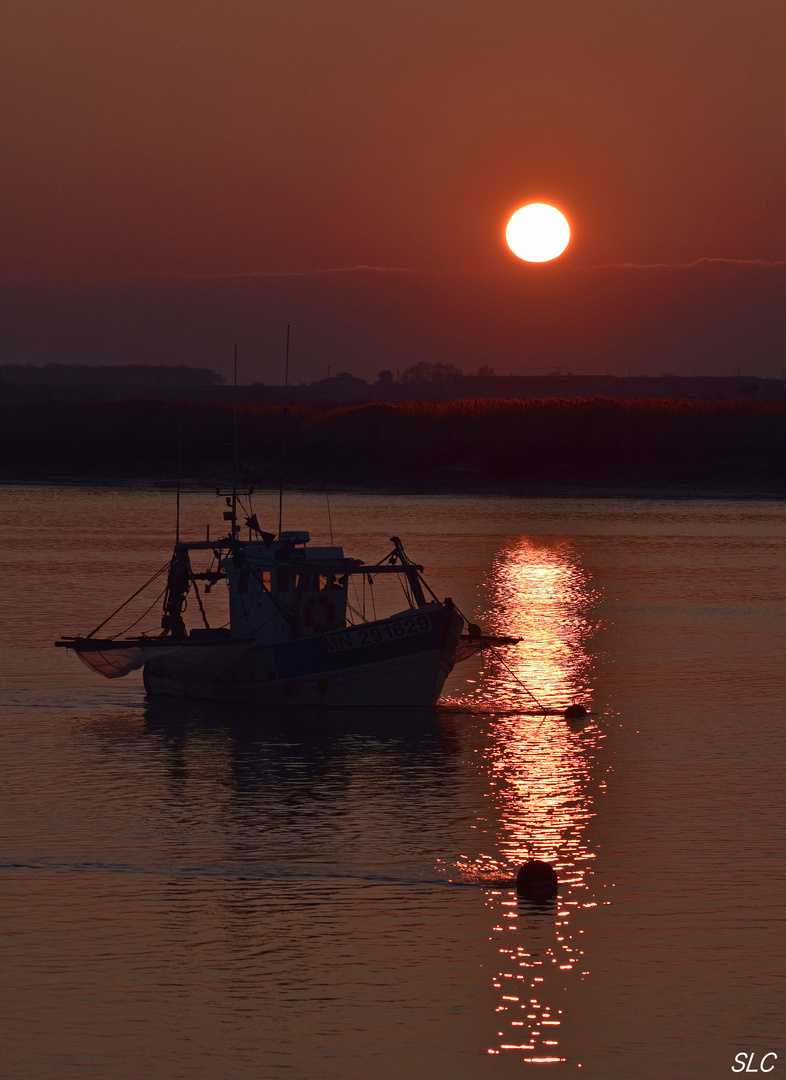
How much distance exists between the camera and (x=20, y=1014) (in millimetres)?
14891

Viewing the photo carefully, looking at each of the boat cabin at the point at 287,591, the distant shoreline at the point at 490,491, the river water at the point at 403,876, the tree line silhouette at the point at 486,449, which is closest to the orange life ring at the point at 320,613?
the boat cabin at the point at 287,591

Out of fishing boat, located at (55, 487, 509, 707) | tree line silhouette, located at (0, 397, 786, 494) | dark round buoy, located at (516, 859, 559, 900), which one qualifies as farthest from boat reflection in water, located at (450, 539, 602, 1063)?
tree line silhouette, located at (0, 397, 786, 494)

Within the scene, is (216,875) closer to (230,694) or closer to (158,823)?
(158,823)

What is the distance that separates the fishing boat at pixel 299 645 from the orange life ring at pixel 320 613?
0.02 meters

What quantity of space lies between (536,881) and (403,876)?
5.88 ft

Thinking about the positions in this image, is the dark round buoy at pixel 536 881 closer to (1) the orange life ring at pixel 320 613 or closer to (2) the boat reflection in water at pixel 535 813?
(2) the boat reflection in water at pixel 535 813

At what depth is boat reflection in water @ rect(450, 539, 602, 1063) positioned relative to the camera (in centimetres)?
1541

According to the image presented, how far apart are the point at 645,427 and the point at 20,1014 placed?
123696mm

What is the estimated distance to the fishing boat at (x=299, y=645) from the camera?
31656mm

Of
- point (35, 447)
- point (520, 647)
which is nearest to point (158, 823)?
point (520, 647)

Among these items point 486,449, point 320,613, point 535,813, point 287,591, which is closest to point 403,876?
point 535,813

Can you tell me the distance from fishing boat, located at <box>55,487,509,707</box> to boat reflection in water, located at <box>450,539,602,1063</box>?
1.76 metres

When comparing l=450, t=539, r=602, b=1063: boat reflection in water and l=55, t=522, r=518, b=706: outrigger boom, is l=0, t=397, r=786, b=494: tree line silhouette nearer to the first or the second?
l=450, t=539, r=602, b=1063: boat reflection in water

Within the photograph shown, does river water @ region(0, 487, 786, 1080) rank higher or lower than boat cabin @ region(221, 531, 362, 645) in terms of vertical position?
lower
